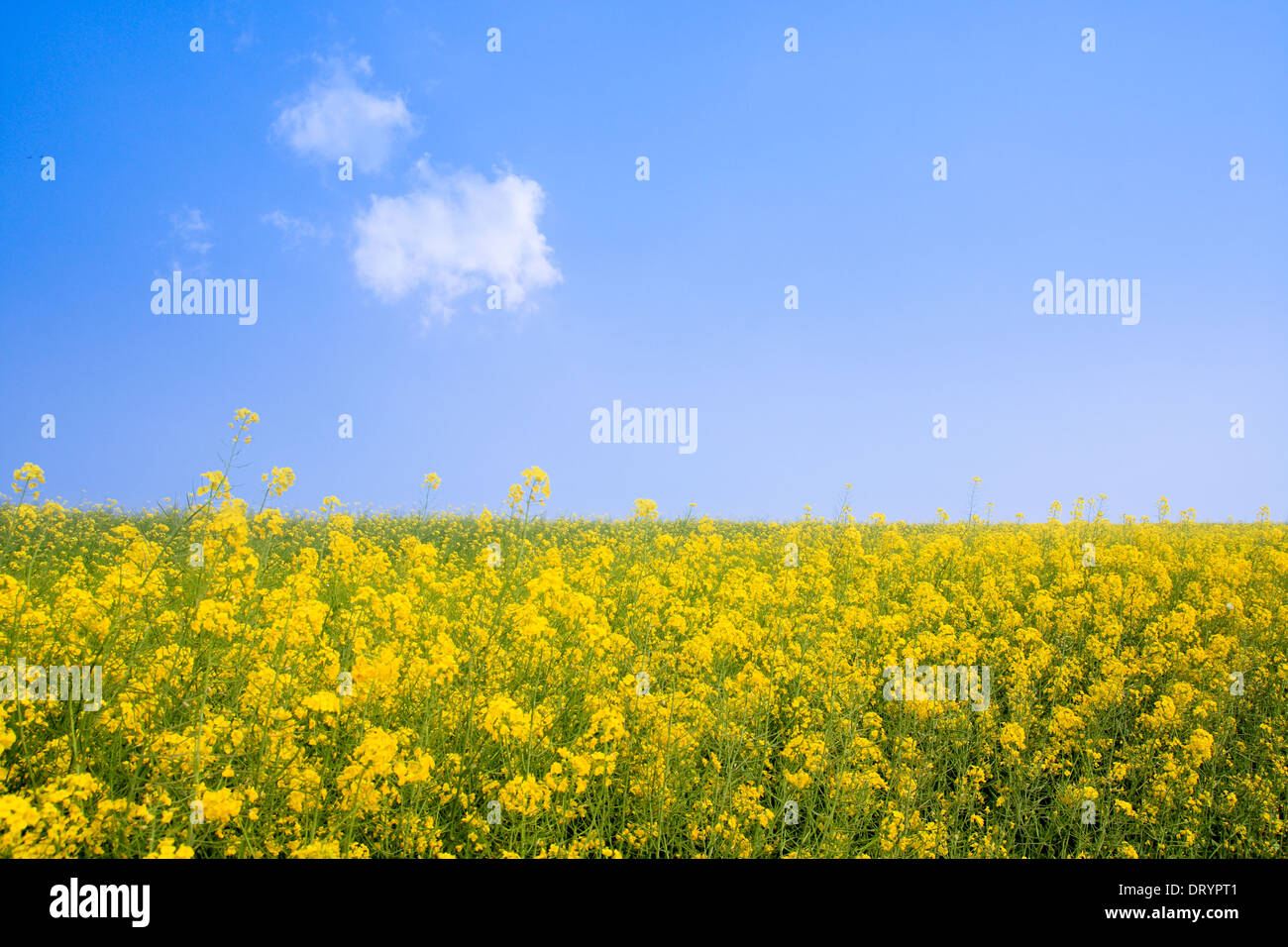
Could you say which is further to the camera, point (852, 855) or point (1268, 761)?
point (1268, 761)

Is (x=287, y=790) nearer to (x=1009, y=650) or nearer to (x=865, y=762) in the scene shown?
(x=865, y=762)

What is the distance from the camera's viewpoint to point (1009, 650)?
5.47 meters

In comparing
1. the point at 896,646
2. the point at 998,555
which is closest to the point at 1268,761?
the point at 896,646

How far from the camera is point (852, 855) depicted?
3.19 meters

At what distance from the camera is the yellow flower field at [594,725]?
2814mm

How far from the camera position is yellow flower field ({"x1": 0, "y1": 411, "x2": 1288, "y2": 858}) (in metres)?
2.81

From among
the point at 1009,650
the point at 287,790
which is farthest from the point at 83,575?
the point at 1009,650

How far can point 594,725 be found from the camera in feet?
11.1

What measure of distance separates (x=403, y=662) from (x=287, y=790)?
1100 mm
